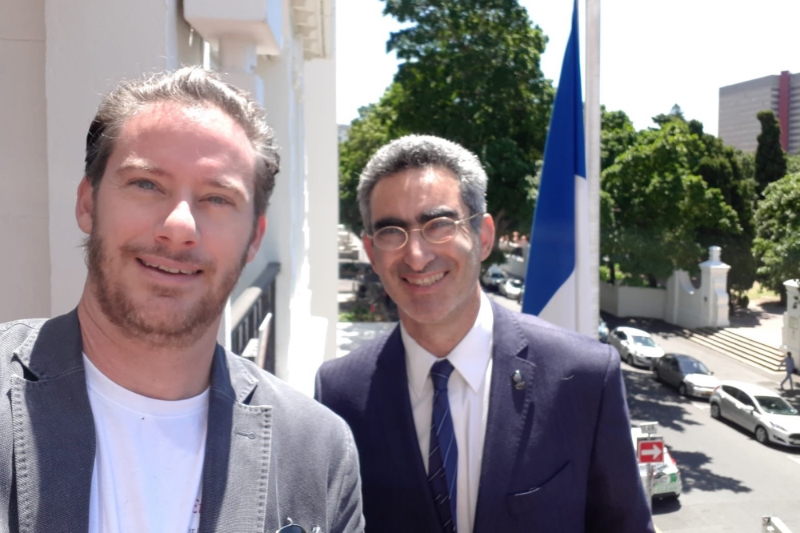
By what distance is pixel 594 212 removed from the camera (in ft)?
14.4

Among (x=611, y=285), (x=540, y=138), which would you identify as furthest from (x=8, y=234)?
(x=611, y=285)

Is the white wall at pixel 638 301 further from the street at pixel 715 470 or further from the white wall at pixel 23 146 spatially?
the white wall at pixel 23 146

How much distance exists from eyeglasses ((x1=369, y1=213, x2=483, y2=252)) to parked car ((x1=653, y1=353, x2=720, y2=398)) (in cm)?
1707

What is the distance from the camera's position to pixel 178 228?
132 centimetres

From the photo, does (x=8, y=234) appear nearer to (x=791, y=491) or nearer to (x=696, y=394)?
(x=791, y=491)

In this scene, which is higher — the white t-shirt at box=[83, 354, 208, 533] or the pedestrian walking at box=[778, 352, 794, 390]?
the white t-shirt at box=[83, 354, 208, 533]

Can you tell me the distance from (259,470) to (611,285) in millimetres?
28267

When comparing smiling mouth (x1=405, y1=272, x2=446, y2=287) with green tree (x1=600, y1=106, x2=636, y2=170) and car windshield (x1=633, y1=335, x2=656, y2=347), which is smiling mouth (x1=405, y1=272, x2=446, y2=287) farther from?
car windshield (x1=633, y1=335, x2=656, y2=347)

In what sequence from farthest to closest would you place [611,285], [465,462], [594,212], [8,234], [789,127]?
[789,127] < [611,285] < [594,212] < [8,234] < [465,462]

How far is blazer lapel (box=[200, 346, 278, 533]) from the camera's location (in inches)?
51.8

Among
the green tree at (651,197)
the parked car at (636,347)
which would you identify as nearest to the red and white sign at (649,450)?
the green tree at (651,197)

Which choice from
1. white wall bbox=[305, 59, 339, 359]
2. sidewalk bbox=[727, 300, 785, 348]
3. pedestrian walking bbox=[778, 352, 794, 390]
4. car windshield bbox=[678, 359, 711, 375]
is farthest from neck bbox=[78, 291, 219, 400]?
sidewalk bbox=[727, 300, 785, 348]

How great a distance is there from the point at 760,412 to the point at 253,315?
13023mm

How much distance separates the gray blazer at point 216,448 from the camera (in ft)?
3.84
